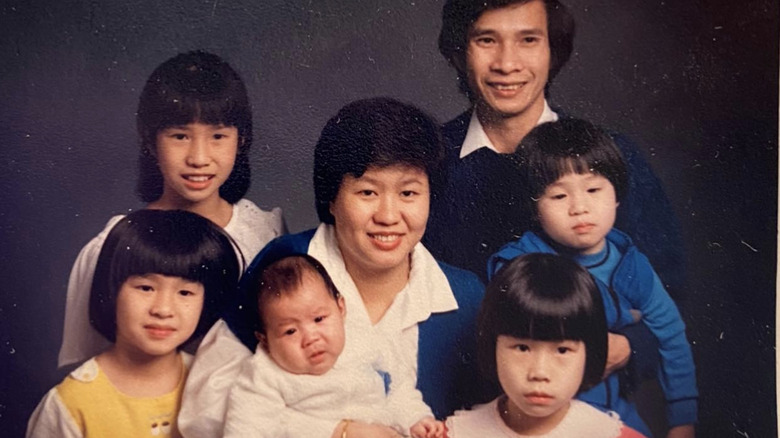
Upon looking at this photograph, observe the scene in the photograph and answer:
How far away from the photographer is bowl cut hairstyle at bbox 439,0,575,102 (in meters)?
2.49

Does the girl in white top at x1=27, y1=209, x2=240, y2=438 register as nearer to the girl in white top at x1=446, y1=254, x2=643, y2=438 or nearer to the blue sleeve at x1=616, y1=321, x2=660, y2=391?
the girl in white top at x1=446, y1=254, x2=643, y2=438

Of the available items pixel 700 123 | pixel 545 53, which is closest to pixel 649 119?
pixel 700 123

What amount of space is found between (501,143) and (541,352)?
58cm

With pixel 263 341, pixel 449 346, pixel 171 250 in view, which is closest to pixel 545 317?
pixel 449 346

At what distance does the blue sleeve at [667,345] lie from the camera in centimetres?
250

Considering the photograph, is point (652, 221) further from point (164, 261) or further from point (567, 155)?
point (164, 261)

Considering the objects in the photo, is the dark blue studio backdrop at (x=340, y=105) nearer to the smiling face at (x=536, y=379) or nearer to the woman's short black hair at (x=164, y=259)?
the woman's short black hair at (x=164, y=259)

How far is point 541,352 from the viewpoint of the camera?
2406 millimetres

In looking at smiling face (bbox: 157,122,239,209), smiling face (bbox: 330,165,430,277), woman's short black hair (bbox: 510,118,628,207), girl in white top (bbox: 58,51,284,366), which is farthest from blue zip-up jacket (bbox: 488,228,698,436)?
smiling face (bbox: 157,122,239,209)

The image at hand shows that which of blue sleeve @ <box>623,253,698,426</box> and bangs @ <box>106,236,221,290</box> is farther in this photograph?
blue sleeve @ <box>623,253,698,426</box>

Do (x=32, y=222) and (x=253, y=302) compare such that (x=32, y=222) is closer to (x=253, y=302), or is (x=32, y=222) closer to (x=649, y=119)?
(x=253, y=302)

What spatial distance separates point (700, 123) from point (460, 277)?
80cm

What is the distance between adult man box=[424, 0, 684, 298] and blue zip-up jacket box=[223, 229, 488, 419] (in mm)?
77

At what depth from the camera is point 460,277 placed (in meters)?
2.45
